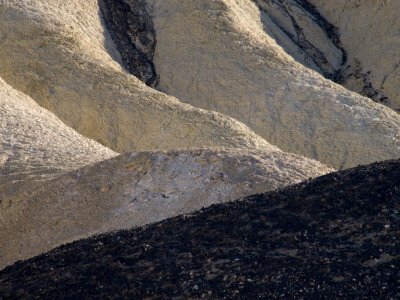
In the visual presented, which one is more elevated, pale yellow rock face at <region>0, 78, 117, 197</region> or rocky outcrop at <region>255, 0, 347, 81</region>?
rocky outcrop at <region>255, 0, 347, 81</region>

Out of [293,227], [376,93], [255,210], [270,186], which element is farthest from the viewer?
[376,93]

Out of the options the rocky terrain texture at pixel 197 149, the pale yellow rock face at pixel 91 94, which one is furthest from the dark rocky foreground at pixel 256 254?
the pale yellow rock face at pixel 91 94

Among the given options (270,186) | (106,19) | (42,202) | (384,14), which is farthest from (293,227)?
(384,14)

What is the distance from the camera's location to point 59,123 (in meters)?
20.4

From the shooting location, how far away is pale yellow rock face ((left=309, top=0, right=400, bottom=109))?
35469 millimetres

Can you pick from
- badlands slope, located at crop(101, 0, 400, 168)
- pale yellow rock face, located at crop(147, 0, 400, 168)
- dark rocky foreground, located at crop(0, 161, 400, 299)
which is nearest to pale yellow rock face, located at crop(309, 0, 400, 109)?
badlands slope, located at crop(101, 0, 400, 168)

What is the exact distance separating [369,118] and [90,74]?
830 centimetres

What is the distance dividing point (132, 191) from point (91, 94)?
31.8 feet

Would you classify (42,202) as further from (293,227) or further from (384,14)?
(384,14)

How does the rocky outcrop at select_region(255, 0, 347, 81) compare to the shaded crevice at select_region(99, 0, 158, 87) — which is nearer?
the shaded crevice at select_region(99, 0, 158, 87)

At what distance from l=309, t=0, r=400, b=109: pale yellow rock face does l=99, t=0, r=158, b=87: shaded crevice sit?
28.8 ft

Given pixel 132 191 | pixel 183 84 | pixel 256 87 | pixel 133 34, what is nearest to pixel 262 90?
pixel 256 87

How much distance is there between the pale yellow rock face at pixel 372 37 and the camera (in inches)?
1396

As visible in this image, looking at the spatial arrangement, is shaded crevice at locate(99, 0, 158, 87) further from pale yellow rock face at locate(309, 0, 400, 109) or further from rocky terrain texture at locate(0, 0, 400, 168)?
pale yellow rock face at locate(309, 0, 400, 109)
